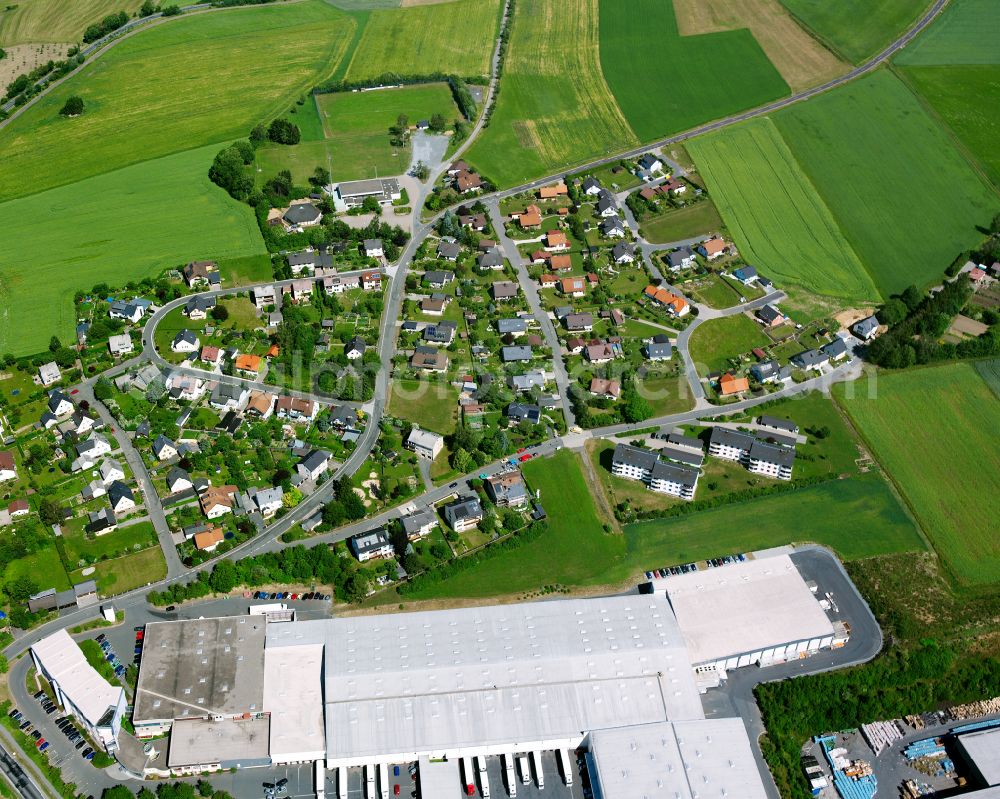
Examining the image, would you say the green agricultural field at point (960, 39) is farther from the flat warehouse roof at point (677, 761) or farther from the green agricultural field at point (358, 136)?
the flat warehouse roof at point (677, 761)

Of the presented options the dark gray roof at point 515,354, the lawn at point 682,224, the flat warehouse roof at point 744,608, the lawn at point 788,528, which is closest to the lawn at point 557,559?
the lawn at point 788,528

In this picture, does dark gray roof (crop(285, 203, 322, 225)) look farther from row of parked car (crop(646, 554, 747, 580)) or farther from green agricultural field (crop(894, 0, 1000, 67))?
green agricultural field (crop(894, 0, 1000, 67))

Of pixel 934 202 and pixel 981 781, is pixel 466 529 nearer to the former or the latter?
pixel 981 781

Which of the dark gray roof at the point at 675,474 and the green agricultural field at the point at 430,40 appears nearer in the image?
the dark gray roof at the point at 675,474

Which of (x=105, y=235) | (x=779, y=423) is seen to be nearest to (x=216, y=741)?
(x=779, y=423)

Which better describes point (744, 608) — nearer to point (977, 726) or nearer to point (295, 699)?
point (977, 726)

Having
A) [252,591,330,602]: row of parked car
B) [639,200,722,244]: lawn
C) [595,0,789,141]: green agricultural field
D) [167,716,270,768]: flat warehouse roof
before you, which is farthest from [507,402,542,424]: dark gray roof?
[595,0,789,141]: green agricultural field

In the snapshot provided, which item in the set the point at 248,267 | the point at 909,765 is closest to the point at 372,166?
the point at 248,267
